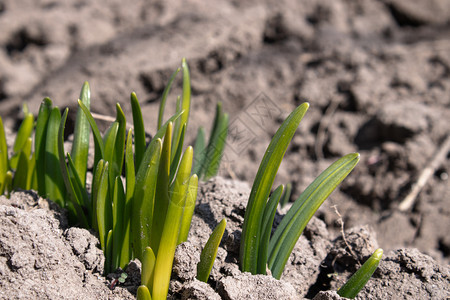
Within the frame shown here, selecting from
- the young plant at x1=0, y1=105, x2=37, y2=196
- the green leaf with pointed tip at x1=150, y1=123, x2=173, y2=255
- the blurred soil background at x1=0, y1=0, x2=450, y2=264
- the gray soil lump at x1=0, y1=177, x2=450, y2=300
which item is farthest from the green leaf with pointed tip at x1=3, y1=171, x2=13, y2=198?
the blurred soil background at x1=0, y1=0, x2=450, y2=264

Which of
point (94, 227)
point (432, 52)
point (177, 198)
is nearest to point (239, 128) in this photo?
point (94, 227)

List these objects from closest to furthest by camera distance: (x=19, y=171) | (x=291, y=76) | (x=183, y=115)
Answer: (x=183, y=115)
(x=19, y=171)
(x=291, y=76)

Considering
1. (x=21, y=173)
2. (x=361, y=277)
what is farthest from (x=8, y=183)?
(x=361, y=277)

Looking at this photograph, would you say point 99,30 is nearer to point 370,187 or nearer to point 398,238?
point 370,187

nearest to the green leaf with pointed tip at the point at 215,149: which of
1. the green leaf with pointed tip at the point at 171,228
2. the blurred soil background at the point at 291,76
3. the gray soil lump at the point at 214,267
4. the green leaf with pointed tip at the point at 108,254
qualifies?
the gray soil lump at the point at 214,267

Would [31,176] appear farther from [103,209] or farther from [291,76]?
[291,76]
